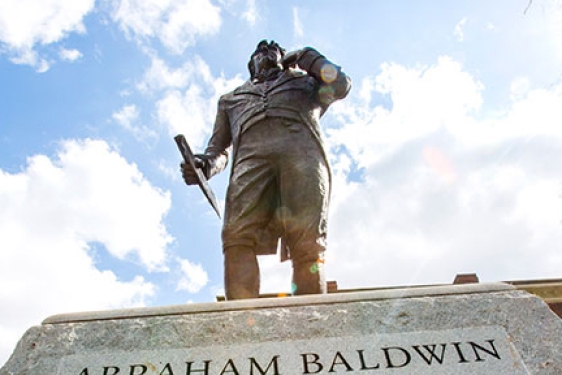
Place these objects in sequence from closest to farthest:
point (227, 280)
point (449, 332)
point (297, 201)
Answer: point (449, 332), point (227, 280), point (297, 201)

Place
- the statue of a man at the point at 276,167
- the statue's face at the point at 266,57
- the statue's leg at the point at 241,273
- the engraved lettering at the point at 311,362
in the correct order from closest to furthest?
1. the engraved lettering at the point at 311,362
2. the statue's leg at the point at 241,273
3. the statue of a man at the point at 276,167
4. the statue's face at the point at 266,57

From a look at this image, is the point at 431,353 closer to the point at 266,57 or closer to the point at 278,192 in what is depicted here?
the point at 278,192

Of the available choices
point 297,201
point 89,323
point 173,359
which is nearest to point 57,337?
point 89,323

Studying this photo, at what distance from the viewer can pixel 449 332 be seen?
231 cm

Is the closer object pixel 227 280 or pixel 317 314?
pixel 317 314

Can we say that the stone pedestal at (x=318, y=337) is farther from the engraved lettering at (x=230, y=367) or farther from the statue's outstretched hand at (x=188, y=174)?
the statue's outstretched hand at (x=188, y=174)

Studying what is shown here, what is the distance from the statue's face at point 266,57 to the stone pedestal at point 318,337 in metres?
2.47

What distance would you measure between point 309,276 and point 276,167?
838mm

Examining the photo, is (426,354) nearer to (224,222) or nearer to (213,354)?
(213,354)

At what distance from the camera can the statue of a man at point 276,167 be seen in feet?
11.3

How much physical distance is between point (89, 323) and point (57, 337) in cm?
14

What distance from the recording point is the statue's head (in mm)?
4465

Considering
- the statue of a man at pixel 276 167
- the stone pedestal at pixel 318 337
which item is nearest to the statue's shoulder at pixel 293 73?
the statue of a man at pixel 276 167

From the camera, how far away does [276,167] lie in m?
3.79
